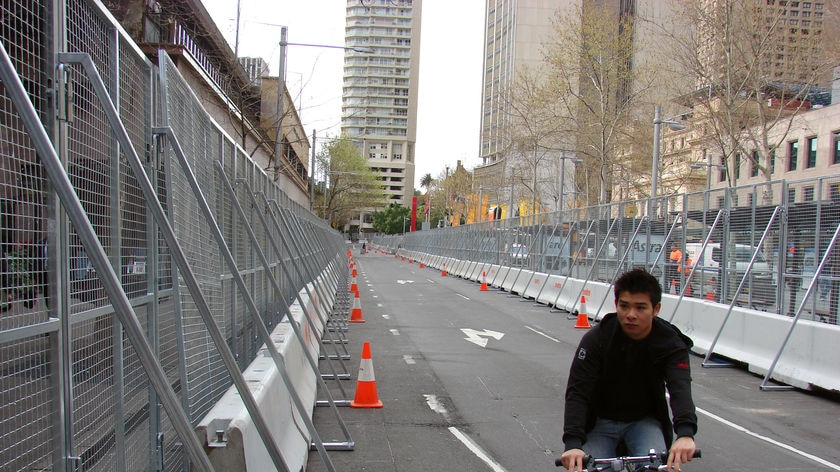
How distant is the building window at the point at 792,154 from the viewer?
42.5m

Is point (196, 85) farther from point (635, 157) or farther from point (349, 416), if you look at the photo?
point (635, 157)

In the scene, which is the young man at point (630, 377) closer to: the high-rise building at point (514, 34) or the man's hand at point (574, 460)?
the man's hand at point (574, 460)

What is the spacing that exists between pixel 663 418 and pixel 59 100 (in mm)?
3304

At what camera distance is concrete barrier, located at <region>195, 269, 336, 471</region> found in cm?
398

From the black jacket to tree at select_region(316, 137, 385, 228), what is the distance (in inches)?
2242

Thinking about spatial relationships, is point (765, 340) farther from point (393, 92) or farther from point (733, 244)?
point (393, 92)

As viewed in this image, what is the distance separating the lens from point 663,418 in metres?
3.83

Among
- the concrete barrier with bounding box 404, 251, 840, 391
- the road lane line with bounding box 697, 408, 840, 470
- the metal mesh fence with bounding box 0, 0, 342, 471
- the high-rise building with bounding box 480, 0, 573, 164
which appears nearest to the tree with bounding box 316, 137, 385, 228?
the high-rise building with bounding box 480, 0, 573, 164

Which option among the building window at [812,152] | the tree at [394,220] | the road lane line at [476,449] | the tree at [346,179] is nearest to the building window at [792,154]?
the building window at [812,152]

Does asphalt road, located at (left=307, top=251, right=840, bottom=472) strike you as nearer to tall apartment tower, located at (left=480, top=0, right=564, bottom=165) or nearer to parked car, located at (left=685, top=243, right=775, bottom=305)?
parked car, located at (left=685, top=243, right=775, bottom=305)

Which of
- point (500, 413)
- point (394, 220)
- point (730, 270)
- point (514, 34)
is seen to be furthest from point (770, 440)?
point (394, 220)

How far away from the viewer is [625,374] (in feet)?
12.4

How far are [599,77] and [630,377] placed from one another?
3578 centimetres

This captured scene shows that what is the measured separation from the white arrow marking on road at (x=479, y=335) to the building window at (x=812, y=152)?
109ft
